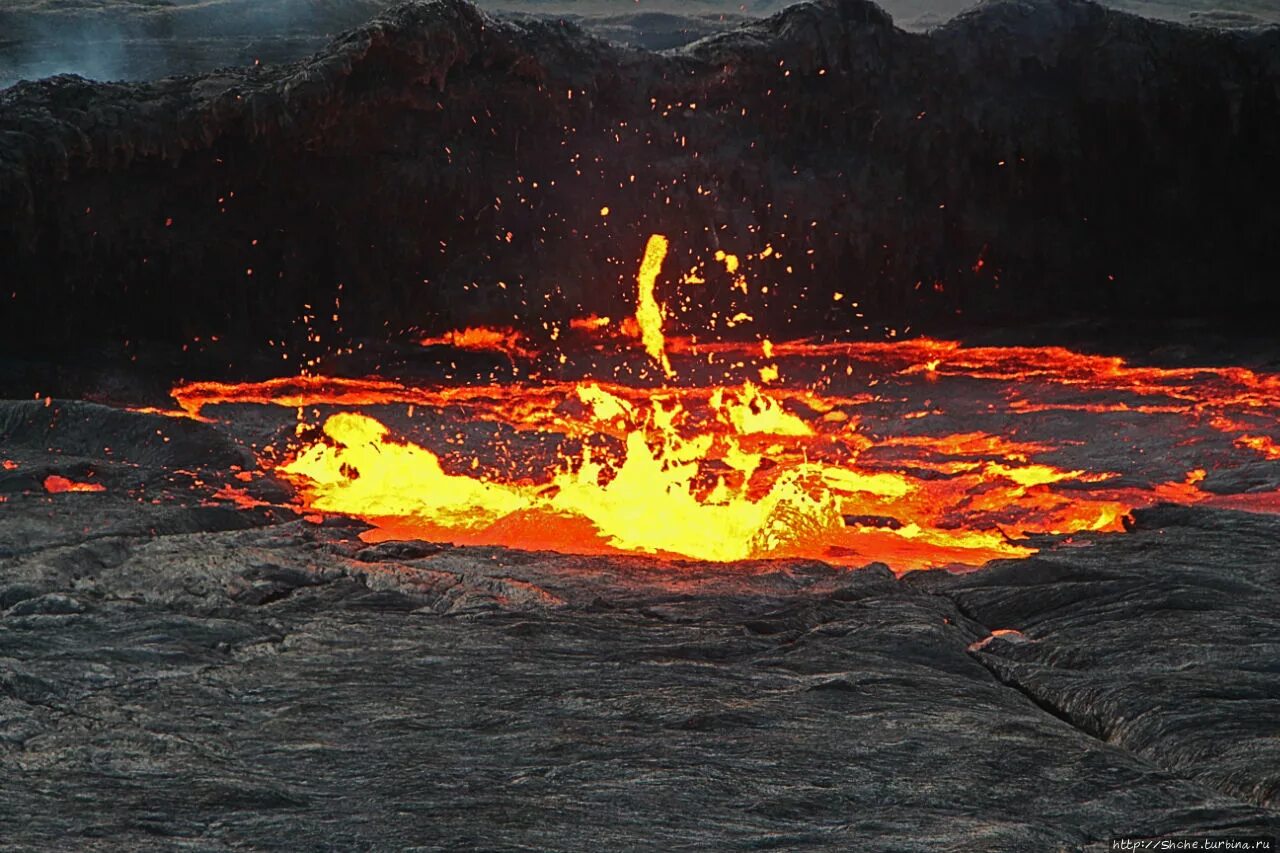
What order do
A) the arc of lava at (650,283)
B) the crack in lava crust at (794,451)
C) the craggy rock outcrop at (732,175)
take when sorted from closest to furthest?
1. the crack in lava crust at (794,451)
2. the craggy rock outcrop at (732,175)
3. the arc of lava at (650,283)

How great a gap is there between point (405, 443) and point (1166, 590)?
5.73m

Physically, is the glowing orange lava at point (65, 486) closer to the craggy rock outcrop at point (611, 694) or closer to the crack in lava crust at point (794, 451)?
the craggy rock outcrop at point (611, 694)

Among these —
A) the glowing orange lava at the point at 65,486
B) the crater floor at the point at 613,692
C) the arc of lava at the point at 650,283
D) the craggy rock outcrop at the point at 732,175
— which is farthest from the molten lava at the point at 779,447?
the glowing orange lava at the point at 65,486

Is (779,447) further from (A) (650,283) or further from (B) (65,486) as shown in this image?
(B) (65,486)

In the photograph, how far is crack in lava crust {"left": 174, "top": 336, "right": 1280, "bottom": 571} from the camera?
8.95 meters

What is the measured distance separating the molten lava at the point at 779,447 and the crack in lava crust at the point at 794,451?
2 centimetres

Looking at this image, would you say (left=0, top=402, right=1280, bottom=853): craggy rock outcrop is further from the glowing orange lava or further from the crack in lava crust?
the crack in lava crust

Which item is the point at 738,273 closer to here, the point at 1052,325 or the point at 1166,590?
the point at 1052,325

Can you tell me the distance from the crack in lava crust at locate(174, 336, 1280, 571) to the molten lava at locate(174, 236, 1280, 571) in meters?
0.02

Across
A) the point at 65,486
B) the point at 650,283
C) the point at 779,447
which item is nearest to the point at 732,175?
the point at 650,283

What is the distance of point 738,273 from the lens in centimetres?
1481

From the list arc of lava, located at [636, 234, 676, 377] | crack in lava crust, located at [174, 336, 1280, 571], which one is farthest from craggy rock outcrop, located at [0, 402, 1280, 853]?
arc of lava, located at [636, 234, 676, 377]

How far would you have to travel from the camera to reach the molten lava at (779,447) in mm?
8961

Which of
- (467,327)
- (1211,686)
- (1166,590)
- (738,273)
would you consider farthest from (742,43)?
(1211,686)
